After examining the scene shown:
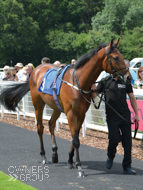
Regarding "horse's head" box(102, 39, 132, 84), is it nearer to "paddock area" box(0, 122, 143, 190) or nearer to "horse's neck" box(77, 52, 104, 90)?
"horse's neck" box(77, 52, 104, 90)

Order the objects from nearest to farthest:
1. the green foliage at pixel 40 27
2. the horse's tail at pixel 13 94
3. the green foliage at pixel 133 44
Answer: the horse's tail at pixel 13 94 → the green foliage at pixel 133 44 → the green foliage at pixel 40 27

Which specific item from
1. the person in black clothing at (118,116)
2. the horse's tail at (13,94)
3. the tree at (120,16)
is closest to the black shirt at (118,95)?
the person in black clothing at (118,116)

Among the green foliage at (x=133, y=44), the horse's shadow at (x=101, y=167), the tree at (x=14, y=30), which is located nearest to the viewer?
the horse's shadow at (x=101, y=167)

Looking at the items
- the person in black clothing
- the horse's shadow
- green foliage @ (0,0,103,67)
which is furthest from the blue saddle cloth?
green foliage @ (0,0,103,67)

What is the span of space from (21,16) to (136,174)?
169ft

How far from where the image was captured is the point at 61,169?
548 cm

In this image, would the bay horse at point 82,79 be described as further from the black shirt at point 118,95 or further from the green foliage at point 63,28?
the green foliage at point 63,28

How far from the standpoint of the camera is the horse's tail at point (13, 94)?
7.32 metres

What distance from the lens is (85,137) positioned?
323 inches

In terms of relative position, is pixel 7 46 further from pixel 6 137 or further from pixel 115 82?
pixel 115 82

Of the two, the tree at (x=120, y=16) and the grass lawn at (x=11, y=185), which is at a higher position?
the tree at (x=120, y=16)

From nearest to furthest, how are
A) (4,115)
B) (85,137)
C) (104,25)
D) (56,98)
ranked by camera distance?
1. (56,98)
2. (85,137)
3. (4,115)
4. (104,25)

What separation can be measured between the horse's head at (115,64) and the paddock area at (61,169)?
1.42 metres

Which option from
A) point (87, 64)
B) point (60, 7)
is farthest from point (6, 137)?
point (60, 7)
